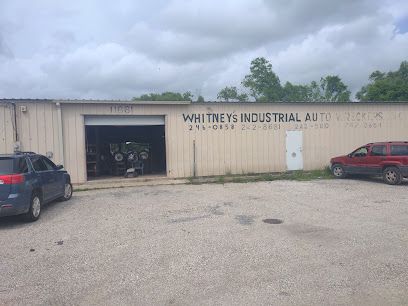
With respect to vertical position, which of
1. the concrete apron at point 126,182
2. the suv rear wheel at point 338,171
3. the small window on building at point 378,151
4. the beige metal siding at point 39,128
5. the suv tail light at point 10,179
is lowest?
the concrete apron at point 126,182

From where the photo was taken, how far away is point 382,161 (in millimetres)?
15227

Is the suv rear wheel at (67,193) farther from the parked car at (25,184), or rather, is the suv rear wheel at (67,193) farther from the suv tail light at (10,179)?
the suv tail light at (10,179)

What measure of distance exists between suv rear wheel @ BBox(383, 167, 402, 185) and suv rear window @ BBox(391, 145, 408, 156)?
0.61 m

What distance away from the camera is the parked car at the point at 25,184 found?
28.4ft

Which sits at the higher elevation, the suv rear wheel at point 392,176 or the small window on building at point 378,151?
the small window on building at point 378,151

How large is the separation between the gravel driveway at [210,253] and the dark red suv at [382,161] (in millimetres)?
3385

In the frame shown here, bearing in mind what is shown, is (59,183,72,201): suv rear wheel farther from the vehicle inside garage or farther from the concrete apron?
the vehicle inside garage

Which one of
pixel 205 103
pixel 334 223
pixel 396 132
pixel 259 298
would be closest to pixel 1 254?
pixel 259 298

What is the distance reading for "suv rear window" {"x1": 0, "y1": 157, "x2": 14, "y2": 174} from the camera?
886 centimetres

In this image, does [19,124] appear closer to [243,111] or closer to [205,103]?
[205,103]

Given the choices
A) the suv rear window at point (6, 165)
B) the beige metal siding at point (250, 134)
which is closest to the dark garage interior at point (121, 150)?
the beige metal siding at point (250, 134)

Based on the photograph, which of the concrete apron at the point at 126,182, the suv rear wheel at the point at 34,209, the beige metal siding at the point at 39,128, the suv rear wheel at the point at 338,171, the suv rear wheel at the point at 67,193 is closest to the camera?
the suv rear wheel at the point at 34,209

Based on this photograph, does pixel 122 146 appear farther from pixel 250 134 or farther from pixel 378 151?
pixel 378 151

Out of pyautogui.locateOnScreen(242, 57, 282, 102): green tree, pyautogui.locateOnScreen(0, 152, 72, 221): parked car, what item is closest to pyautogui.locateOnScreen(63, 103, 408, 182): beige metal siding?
pyautogui.locateOnScreen(0, 152, 72, 221): parked car
